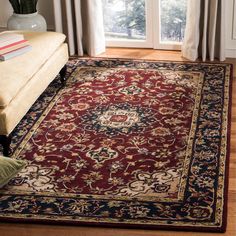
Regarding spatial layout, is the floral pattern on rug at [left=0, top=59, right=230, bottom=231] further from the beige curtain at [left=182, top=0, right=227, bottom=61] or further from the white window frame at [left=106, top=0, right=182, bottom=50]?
the white window frame at [left=106, top=0, right=182, bottom=50]

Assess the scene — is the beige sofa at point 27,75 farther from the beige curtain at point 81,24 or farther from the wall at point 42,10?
the wall at point 42,10

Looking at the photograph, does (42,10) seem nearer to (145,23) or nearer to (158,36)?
(145,23)

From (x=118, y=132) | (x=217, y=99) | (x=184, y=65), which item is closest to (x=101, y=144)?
(x=118, y=132)

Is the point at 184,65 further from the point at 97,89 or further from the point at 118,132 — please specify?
the point at 118,132

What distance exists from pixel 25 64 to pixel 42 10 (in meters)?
1.64

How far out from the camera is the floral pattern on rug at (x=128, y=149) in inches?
115

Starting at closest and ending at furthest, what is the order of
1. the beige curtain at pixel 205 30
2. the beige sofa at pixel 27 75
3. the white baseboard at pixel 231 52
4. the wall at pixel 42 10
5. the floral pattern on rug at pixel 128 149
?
the floral pattern on rug at pixel 128 149 < the beige sofa at pixel 27 75 < the beige curtain at pixel 205 30 < the white baseboard at pixel 231 52 < the wall at pixel 42 10

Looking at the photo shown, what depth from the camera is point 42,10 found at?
17.4 feet

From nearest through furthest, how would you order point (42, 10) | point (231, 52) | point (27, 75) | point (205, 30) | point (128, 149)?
point (128, 149) → point (27, 75) → point (205, 30) → point (231, 52) → point (42, 10)

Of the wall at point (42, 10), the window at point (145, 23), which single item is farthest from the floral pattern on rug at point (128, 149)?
the wall at point (42, 10)

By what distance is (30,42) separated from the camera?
13.6 ft

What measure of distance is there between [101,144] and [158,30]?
70.7 inches

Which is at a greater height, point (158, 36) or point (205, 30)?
point (205, 30)

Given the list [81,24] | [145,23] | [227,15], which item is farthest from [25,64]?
[227,15]
